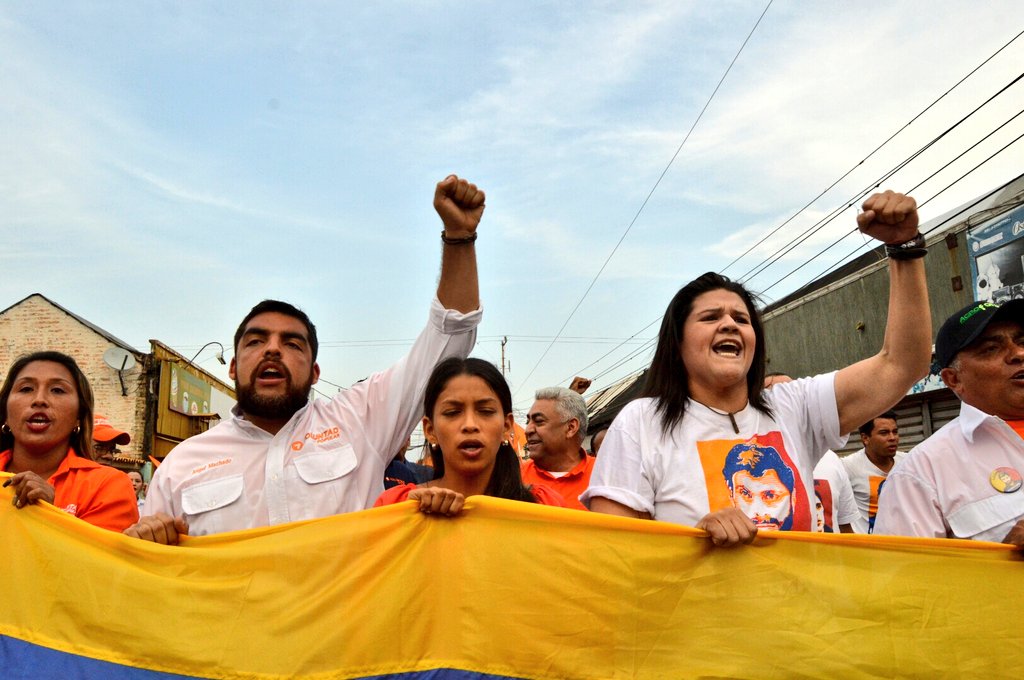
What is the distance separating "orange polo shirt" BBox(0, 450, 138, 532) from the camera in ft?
10.1

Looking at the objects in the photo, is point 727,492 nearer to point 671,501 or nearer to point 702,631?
point 671,501

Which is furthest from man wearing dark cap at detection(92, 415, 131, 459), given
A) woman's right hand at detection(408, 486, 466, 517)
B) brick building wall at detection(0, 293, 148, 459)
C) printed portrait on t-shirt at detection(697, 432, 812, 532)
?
brick building wall at detection(0, 293, 148, 459)

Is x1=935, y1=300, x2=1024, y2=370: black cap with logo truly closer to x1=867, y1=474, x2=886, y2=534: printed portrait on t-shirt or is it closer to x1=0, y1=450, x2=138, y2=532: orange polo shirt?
x1=0, y1=450, x2=138, y2=532: orange polo shirt

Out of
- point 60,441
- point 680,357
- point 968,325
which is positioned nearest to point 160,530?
point 60,441

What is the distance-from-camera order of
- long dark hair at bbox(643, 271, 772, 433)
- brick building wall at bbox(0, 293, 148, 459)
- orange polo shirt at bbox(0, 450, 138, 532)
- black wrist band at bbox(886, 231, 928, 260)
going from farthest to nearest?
brick building wall at bbox(0, 293, 148, 459) < orange polo shirt at bbox(0, 450, 138, 532) < long dark hair at bbox(643, 271, 772, 433) < black wrist band at bbox(886, 231, 928, 260)

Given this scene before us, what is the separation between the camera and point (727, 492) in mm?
2475

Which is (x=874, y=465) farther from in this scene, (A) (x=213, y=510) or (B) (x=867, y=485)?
(A) (x=213, y=510)

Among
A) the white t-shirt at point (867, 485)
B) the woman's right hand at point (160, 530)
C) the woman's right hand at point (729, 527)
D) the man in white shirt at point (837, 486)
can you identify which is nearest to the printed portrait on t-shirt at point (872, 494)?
the white t-shirt at point (867, 485)

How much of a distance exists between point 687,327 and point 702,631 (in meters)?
0.94

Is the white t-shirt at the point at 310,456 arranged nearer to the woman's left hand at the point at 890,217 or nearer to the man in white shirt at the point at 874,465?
the woman's left hand at the point at 890,217

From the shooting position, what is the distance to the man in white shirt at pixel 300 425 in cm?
299

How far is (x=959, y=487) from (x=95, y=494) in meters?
2.95

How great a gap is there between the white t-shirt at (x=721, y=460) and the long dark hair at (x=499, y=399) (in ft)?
1.18

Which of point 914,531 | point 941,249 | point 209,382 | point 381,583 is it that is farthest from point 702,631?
point 209,382
